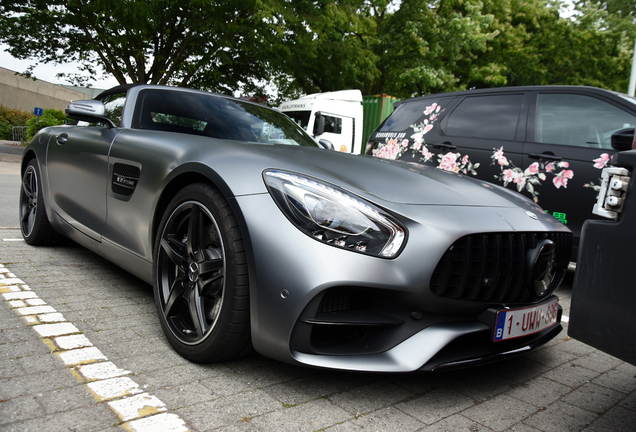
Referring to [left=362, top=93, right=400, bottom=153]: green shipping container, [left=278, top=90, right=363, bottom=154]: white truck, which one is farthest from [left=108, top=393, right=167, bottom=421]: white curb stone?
[left=362, top=93, right=400, bottom=153]: green shipping container

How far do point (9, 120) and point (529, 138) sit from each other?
40219mm

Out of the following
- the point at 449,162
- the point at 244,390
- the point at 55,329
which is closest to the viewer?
the point at 244,390

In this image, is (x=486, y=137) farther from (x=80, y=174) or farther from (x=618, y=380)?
(x=80, y=174)

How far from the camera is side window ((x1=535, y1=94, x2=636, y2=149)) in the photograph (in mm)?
4234

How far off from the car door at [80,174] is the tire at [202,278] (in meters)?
0.87

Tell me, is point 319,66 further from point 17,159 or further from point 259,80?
point 17,159

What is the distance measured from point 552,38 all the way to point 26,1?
20.0 metres

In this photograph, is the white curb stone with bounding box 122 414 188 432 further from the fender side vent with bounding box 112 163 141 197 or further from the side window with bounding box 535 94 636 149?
the side window with bounding box 535 94 636 149

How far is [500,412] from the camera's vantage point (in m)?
2.00

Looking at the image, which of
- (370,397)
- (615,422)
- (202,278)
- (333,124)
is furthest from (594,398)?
(333,124)

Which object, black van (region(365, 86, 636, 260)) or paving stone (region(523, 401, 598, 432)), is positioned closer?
paving stone (region(523, 401, 598, 432))

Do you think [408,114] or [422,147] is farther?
[408,114]

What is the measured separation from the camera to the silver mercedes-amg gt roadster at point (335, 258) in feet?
6.17

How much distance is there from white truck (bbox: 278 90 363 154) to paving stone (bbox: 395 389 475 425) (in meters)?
11.0
